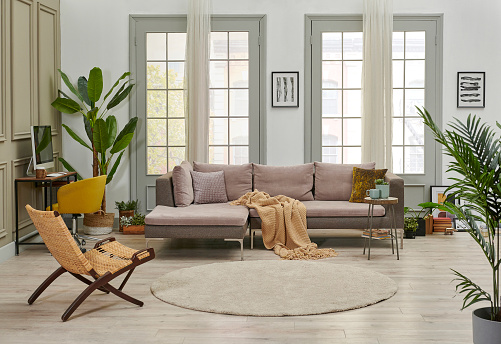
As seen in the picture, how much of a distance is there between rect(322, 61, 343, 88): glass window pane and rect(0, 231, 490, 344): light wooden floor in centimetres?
271

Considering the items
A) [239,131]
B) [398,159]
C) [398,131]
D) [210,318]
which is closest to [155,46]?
[239,131]

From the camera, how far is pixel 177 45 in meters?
8.23

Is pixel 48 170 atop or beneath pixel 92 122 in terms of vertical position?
beneath

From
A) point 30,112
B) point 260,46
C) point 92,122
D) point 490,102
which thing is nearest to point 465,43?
point 490,102

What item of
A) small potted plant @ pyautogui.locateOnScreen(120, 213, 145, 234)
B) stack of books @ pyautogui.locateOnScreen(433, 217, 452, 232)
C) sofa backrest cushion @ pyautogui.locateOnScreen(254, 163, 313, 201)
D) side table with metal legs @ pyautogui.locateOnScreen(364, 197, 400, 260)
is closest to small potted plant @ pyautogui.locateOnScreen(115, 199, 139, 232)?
small potted plant @ pyautogui.locateOnScreen(120, 213, 145, 234)

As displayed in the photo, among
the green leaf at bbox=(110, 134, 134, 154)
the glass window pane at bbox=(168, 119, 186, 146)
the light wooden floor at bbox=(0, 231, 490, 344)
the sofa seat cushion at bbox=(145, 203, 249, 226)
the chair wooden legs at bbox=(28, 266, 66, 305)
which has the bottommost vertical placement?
the light wooden floor at bbox=(0, 231, 490, 344)

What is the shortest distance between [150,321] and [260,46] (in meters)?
4.53

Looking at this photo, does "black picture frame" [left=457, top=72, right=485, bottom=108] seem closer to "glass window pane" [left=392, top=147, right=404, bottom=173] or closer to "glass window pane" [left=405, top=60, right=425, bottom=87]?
"glass window pane" [left=405, top=60, right=425, bottom=87]

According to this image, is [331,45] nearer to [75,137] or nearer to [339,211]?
[339,211]

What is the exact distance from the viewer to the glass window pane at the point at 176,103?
829 cm

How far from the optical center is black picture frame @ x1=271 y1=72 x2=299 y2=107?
8.20 metres

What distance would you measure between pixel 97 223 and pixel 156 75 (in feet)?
6.28

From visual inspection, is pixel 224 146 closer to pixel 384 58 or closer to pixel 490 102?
pixel 384 58

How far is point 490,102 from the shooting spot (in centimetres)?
820
